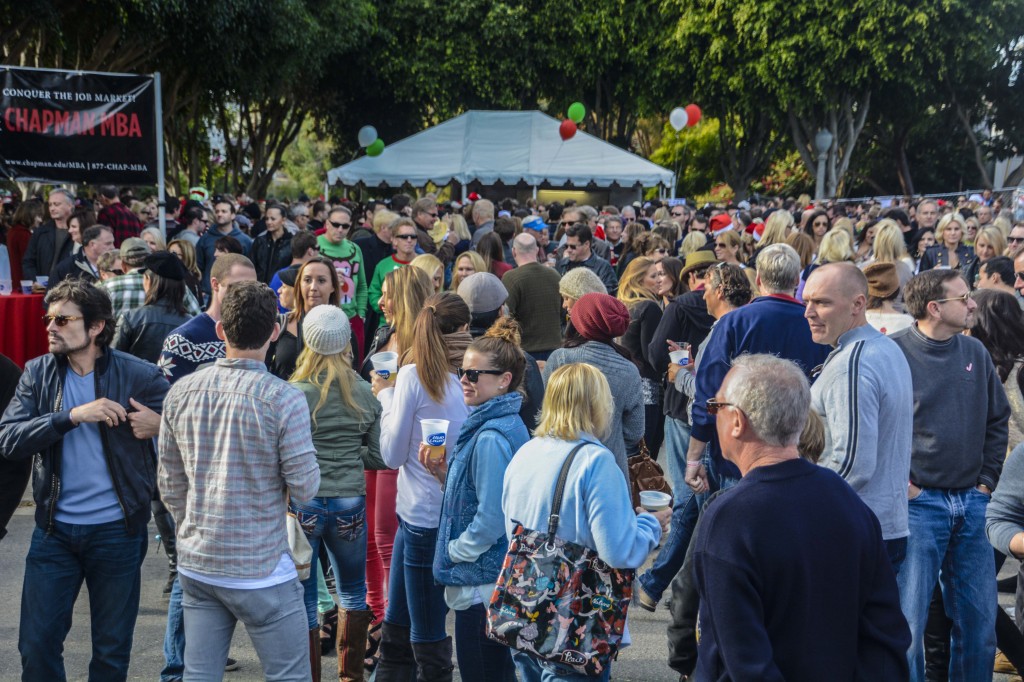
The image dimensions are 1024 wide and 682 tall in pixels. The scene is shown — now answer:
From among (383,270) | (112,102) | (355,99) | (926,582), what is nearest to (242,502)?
(926,582)

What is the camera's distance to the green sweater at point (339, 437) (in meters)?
4.39

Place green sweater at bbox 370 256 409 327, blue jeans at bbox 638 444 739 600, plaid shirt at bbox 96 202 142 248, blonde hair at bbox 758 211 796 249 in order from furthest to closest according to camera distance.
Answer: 1. plaid shirt at bbox 96 202 142 248
2. blonde hair at bbox 758 211 796 249
3. green sweater at bbox 370 256 409 327
4. blue jeans at bbox 638 444 739 600

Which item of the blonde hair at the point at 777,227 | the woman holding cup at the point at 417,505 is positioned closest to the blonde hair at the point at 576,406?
the woman holding cup at the point at 417,505

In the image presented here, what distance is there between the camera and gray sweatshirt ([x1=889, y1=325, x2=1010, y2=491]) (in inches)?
165

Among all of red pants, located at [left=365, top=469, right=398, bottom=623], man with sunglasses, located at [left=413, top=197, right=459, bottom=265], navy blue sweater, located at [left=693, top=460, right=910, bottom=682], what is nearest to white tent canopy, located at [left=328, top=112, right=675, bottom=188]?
man with sunglasses, located at [left=413, top=197, right=459, bottom=265]

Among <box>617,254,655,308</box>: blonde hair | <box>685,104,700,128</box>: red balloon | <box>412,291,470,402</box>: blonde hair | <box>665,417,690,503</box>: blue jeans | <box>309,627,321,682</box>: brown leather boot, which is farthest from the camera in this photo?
<box>685,104,700,128</box>: red balloon

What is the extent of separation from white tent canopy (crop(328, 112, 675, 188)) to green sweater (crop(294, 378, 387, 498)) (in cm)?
1944

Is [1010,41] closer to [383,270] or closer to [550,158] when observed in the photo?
[550,158]

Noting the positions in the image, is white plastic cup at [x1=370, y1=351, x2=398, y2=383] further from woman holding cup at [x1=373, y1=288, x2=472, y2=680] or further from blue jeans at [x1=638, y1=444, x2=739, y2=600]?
blue jeans at [x1=638, y1=444, x2=739, y2=600]

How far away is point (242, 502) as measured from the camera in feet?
11.1

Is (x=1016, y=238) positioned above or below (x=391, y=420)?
above

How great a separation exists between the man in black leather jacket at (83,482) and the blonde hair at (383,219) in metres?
5.74

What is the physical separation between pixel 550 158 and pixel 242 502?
72.8 feet

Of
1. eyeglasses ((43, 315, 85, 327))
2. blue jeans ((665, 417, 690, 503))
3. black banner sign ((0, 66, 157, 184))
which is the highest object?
black banner sign ((0, 66, 157, 184))
